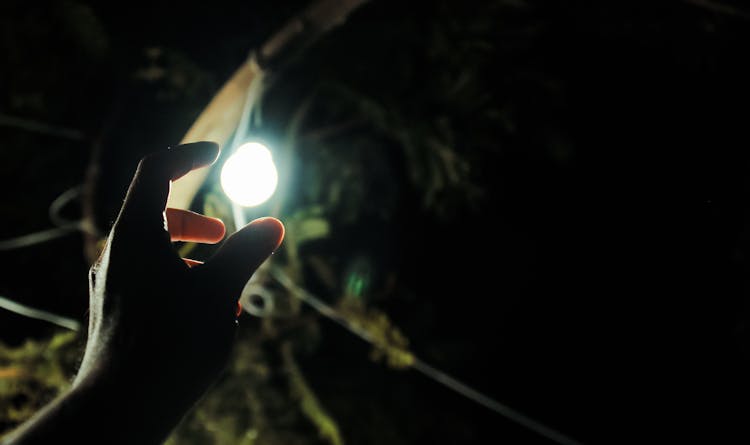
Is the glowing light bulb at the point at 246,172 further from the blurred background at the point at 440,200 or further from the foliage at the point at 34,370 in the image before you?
the foliage at the point at 34,370

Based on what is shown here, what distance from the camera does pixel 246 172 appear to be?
2.07 m

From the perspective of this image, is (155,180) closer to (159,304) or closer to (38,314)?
(159,304)

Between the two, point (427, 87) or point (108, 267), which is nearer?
point (108, 267)

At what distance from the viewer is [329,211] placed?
3.54m

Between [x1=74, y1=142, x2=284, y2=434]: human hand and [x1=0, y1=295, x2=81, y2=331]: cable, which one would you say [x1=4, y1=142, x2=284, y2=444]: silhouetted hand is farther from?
[x1=0, y1=295, x2=81, y2=331]: cable

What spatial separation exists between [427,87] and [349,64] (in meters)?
0.50

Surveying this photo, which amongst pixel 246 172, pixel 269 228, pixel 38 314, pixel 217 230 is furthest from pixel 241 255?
pixel 38 314

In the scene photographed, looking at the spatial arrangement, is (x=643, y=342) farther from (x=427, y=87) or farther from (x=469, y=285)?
(x=427, y=87)

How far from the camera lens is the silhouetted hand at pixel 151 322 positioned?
917 millimetres

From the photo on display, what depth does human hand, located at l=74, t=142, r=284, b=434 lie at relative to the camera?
0.97 metres

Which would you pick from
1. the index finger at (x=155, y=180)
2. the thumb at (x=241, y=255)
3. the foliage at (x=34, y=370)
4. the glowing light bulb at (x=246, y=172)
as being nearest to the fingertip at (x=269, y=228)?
the thumb at (x=241, y=255)

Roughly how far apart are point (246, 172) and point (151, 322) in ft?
3.79

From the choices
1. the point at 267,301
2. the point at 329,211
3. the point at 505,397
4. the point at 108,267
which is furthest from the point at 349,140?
the point at 505,397

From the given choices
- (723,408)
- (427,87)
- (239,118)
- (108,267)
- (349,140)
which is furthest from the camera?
(723,408)
